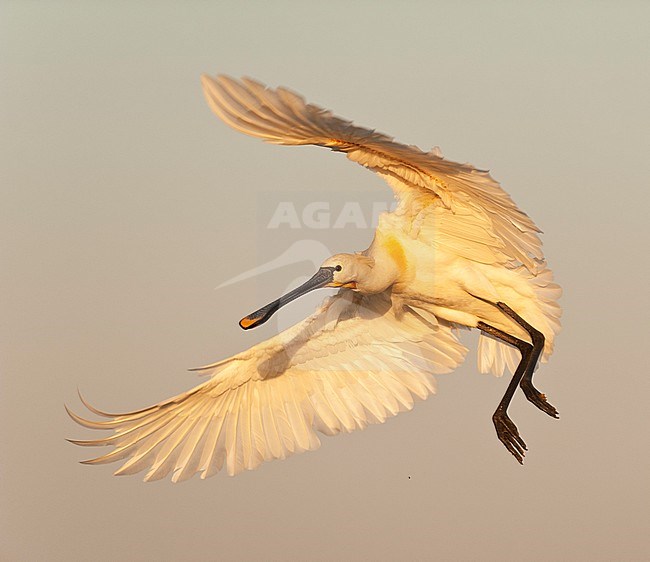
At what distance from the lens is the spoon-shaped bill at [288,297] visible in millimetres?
6918

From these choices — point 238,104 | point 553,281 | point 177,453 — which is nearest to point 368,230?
point 553,281

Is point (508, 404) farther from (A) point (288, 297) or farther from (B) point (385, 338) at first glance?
(A) point (288, 297)

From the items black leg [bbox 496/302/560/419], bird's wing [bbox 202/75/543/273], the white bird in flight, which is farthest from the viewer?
black leg [bbox 496/302/560/419]

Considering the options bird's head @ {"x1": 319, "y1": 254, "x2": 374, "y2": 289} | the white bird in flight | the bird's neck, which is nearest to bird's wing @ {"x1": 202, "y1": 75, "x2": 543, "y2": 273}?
the white bird in flight

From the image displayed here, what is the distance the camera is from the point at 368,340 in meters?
7.90

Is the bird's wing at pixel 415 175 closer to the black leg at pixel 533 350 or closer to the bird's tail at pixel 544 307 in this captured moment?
the bird's tail at pixel 544 307

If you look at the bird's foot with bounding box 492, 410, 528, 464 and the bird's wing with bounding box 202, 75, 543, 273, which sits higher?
the bird's wing with bounding box 202, 75, 543, 273

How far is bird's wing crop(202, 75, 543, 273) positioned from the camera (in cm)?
490

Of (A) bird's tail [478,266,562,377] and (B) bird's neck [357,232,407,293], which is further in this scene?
(A) bird's tail [478,266,562,377]

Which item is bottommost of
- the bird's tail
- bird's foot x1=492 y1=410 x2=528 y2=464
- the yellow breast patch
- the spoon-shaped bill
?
bird's foot x1=492 y1=410 x2=528 y2=464

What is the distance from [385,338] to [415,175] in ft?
5.92

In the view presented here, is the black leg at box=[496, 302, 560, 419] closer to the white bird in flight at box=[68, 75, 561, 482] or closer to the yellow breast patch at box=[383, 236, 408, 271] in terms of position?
the white bird in flight at box=[68, 75, 561, 482]

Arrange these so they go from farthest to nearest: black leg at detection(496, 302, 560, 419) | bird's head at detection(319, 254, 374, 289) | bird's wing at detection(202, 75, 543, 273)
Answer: black leg at detection(496, 302, 560, 419) < bird's head at detection(319, 254, 374, 289) < bird's wing at detection(202, 75, 543, 273)

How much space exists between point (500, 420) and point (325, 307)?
139 cm
